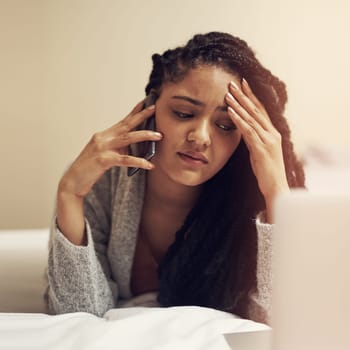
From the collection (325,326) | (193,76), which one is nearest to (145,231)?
(193,76)

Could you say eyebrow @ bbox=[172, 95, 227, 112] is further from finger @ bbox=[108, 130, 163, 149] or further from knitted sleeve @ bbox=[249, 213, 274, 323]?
knitted sleeve @ bbox=[249, 213, 274, 323]

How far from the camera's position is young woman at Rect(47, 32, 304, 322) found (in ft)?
2.51

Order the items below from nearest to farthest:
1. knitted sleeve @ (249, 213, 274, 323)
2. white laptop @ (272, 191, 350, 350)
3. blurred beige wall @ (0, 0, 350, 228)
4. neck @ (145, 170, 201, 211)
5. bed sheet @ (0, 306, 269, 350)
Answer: white laptop @ (272, 191, 350, 350) < bed sheet @ (0, 306, 269, 350) < knitted sleeve @ (249, 213, 274, 323) < neck @ (145, 170, 201, 211) < blurred beige wall @ (0, 0, 350, 228)

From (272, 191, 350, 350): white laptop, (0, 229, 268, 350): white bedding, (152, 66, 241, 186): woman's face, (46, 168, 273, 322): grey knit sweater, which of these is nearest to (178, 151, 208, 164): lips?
(152, 66, 241, 186): woman's face

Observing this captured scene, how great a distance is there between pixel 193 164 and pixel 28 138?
43cm

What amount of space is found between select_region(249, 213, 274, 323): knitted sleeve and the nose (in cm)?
15

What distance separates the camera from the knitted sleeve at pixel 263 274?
0.75 meters

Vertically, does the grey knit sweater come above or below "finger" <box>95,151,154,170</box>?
below

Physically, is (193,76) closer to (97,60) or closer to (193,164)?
(193,164)

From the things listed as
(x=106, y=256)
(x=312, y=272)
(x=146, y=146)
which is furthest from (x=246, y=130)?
(x=312, y=272)

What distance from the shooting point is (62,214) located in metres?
0.77

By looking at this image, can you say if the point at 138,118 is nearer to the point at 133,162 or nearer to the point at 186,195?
the point at 133,162

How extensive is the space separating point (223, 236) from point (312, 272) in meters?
0.51

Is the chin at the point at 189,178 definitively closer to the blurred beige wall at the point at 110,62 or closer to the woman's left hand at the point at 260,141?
the woman's left hand at the point at 260,141
